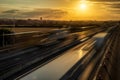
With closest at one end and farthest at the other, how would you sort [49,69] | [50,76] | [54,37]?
[50,76]
[49,69]
[54,37]

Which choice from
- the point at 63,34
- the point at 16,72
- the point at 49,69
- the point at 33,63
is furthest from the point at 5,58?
the point at 63,34

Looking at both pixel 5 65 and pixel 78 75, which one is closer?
pixel 78 75

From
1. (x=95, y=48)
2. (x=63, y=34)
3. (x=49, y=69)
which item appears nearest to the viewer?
(x=49, y=69)

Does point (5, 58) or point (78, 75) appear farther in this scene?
point (5, 58)

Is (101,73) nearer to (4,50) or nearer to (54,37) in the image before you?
(4,50)

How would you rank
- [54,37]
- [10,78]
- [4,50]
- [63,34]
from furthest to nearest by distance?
[63,34]
[54,37]
[4,50]
[10,78]

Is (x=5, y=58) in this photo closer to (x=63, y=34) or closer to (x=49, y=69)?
(x=49, y=69)

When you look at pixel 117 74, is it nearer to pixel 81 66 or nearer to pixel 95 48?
pixel 81 66

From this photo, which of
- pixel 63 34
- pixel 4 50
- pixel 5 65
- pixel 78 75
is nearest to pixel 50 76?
pixel 78 75

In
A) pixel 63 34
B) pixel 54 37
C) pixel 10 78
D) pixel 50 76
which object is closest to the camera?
pixel 10 78
